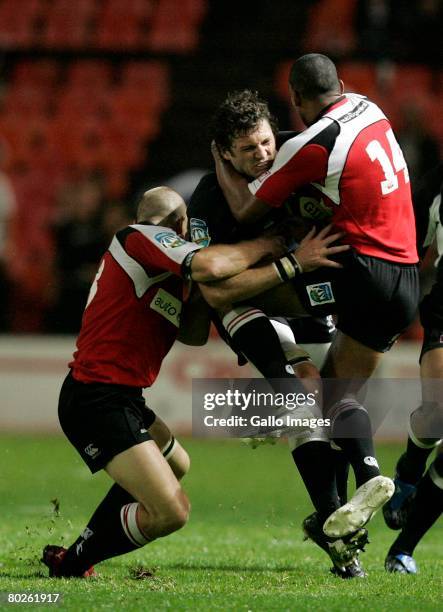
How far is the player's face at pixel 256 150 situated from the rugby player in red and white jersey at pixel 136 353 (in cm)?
37

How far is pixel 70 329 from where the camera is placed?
1503 cm

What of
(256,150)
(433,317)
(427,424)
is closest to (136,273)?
(256,150)

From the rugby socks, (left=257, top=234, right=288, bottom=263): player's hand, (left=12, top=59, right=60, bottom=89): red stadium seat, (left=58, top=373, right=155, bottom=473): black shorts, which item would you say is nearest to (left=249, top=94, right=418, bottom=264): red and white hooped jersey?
(left=257, top=234, right=288, bottom=263): player's hand

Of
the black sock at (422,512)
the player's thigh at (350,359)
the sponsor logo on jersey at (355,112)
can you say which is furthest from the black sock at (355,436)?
the sponsor logo on jersey at (355,112)

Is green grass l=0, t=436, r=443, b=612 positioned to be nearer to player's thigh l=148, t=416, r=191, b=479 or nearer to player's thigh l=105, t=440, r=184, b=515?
player's thigh l=105, t=440, r=184, b=515

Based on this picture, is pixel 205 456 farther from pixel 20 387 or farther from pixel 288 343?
pixel 288 343

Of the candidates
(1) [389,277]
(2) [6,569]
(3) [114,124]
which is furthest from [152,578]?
(3) [114,124]

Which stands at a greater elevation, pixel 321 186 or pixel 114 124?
pixel 321 186

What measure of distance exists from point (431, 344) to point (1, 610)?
2744 mm

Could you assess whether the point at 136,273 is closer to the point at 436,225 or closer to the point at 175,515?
the point at 175,515

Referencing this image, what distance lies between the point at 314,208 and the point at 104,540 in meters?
1.96

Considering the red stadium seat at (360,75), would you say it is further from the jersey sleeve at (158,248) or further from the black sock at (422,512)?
the jersey sleeve at (158,248)

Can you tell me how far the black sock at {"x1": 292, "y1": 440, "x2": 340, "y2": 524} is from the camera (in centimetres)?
580

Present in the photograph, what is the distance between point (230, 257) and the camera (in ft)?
18.9
